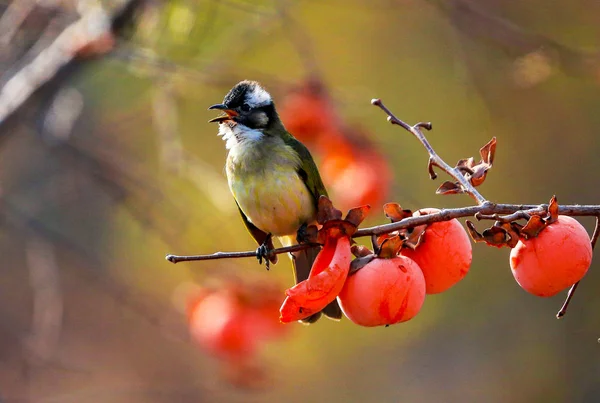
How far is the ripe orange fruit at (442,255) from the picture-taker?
1.98m

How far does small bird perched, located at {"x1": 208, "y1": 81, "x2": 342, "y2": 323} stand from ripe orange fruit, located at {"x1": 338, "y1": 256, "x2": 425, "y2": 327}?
4.63 ft

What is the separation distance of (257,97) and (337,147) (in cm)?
59

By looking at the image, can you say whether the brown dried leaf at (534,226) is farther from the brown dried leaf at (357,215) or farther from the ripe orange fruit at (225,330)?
the ripe orange fruit at (225,330)

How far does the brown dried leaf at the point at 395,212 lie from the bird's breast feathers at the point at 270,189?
58.3 inches

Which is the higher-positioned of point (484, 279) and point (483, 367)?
point (484, 279)

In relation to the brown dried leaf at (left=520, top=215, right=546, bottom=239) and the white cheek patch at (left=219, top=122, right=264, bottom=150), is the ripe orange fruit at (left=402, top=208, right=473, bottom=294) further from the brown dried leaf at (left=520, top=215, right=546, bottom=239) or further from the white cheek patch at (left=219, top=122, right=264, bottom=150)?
the white cheek patch at (left=219, top=122, right=264, bottom=150)

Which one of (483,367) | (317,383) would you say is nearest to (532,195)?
(483,367)

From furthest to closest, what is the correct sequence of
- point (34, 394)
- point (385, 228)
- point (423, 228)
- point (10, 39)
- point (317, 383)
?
point (317, 383) < point (34, 394) < point (10, 39) < point (423, 228) < point (385, 228)

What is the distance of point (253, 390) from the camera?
13.5 ft

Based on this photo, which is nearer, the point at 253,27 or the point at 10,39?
the point at 10,39

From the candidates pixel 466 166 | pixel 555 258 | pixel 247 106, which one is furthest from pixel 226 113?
pixel 555 258

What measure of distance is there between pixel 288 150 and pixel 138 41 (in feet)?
3.00

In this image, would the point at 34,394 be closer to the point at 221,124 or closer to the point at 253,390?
the point at 253,390

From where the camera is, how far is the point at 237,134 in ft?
12.3
